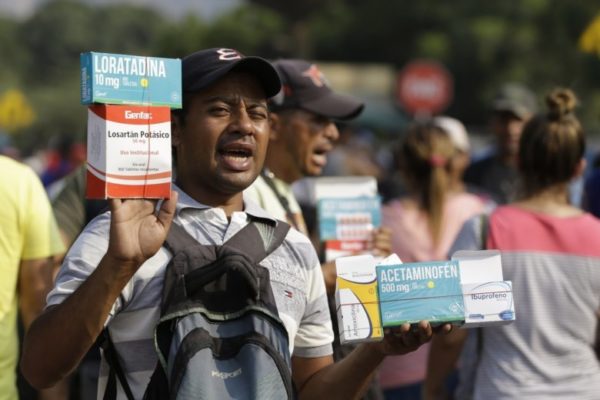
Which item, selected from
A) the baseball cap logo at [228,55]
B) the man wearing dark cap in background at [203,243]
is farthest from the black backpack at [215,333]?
the baseball cap logo at [228,55]

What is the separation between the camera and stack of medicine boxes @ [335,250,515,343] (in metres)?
3.09

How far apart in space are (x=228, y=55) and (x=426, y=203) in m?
3.55

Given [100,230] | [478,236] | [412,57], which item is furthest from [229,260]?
[412,57]

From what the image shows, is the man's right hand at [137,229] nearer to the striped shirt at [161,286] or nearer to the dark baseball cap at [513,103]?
the striped shirt at [161,286]

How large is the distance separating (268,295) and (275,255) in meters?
0.19

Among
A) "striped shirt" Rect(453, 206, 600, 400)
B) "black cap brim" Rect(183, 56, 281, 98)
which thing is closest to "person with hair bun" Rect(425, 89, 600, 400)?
"striped shirt" Rect(453, 206, 600, 400)

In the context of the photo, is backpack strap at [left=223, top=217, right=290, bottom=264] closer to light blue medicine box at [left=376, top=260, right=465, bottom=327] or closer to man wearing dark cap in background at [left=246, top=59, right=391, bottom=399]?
light blue medicine box at [left=376, top=260, right=465, bottom=327]

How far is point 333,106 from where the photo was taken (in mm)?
5156

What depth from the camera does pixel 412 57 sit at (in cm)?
6072

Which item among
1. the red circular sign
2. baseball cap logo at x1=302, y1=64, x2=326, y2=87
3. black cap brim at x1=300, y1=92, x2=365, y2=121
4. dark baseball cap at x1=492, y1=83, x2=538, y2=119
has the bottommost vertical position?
black cap brim at x1=300, y1=92, x2=365, y2=121

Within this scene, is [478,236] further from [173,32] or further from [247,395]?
[173,32]

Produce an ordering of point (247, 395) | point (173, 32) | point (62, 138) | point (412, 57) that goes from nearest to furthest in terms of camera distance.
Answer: point (247, 395), point (62, 138), point (412, 57), point (173, 32)

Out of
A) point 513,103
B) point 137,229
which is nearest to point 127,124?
point 137,229

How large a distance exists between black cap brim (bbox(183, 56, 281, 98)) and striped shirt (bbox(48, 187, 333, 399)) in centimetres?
31
